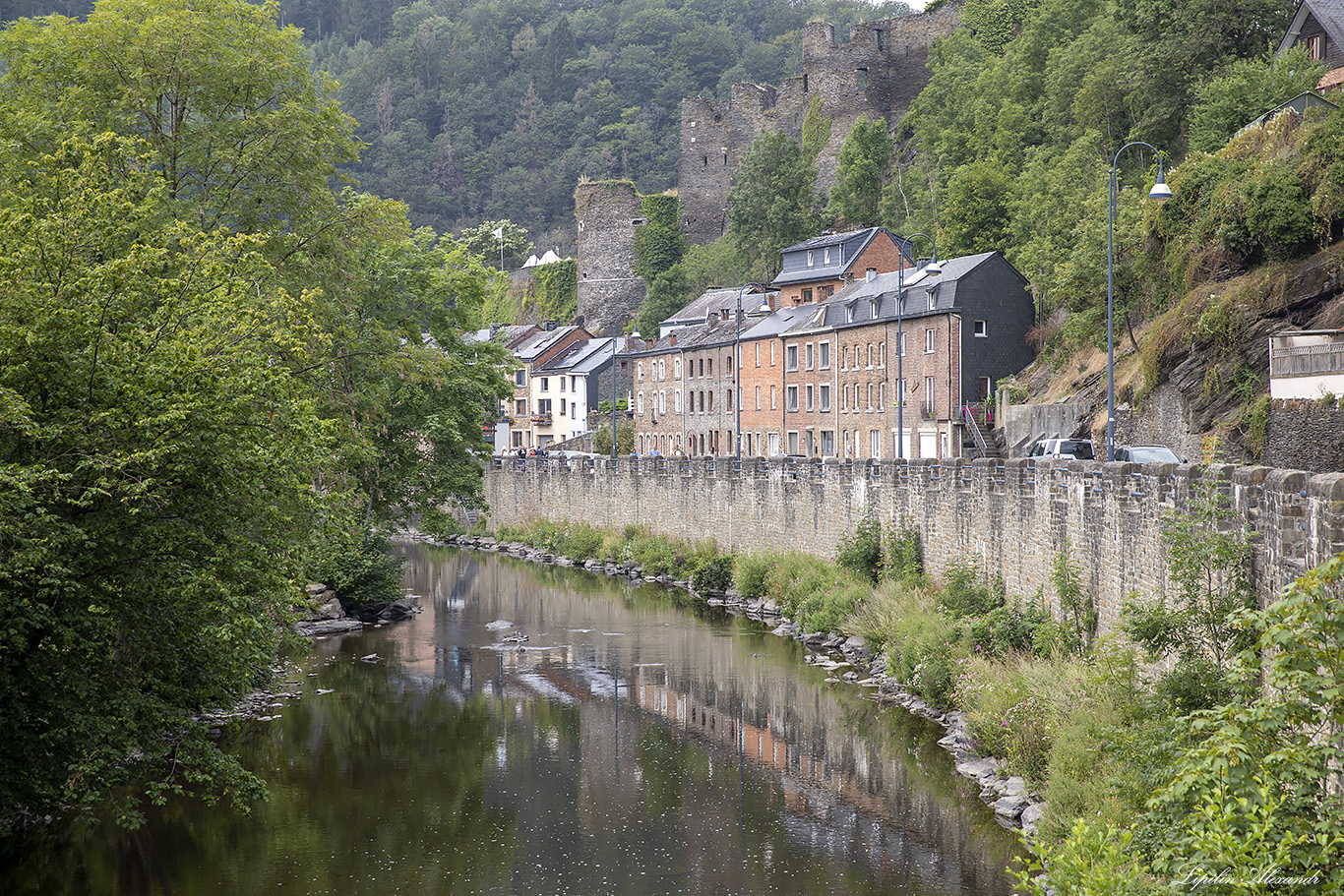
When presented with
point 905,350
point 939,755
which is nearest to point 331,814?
point 939,755

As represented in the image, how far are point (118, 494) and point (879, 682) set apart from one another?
50.1 ft

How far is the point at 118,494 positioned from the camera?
36.0 ft

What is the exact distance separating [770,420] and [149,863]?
4613 centimetres

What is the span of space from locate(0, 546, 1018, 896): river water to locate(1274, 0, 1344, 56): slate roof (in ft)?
99.4

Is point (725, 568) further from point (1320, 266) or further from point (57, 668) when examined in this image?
point (57, 668)

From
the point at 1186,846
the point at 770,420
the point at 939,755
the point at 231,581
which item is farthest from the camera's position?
the point at 770,420

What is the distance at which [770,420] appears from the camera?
194 ft

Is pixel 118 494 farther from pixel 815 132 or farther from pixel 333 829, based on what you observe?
pixel 815 132

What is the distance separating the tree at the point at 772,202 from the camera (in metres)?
77.9

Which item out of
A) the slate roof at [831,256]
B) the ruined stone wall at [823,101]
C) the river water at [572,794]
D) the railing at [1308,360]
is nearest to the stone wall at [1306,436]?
the railing at [1308,360]

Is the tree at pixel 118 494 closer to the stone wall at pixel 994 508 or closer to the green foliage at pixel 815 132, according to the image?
the stone wall at pixel 994 508

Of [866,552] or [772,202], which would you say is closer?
[866,552]

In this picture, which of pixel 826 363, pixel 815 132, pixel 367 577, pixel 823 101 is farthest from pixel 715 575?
pixel 823 101

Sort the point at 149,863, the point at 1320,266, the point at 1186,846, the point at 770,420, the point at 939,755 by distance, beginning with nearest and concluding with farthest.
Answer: the point at 1186,846, the point at 149,863, the point at 939,755, the point at 1320,266, the point at 770,420
